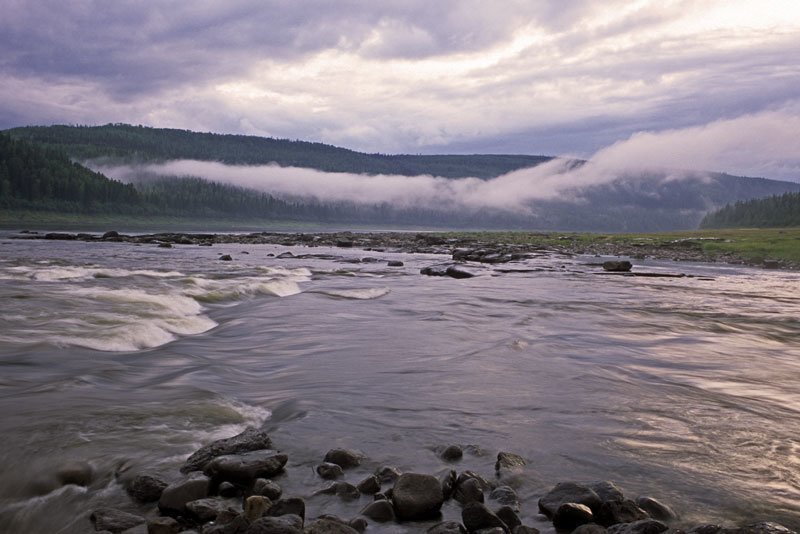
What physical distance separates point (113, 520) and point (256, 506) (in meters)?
1.19

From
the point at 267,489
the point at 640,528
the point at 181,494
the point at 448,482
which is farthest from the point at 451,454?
the point at 181,494

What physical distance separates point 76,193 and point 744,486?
15067 cm

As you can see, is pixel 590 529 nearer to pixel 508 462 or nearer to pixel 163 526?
pixel 508 462

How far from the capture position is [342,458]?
660cm

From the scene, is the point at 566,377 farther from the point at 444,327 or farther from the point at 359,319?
the point at 359,319

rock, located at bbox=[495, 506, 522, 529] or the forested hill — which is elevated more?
the forested hill

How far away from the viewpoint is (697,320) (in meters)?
18.4

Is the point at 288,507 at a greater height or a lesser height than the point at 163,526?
greater

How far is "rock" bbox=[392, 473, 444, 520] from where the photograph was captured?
5.45 meters

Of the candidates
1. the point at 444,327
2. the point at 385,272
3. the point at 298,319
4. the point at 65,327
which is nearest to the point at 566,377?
the point at 444,327

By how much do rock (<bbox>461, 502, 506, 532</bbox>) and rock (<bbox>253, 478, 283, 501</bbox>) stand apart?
1.74 metres

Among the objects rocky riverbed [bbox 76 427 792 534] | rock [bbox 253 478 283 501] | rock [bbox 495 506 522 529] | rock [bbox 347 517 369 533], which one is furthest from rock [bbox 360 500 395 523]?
rock [bbox 495 506 522 529]

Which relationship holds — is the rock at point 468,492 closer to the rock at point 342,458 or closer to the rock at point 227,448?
the rock at point 342,458

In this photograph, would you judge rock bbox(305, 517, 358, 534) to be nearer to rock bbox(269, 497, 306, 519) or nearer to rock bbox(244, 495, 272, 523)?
rock bbox(269, 497, 306, 519)
